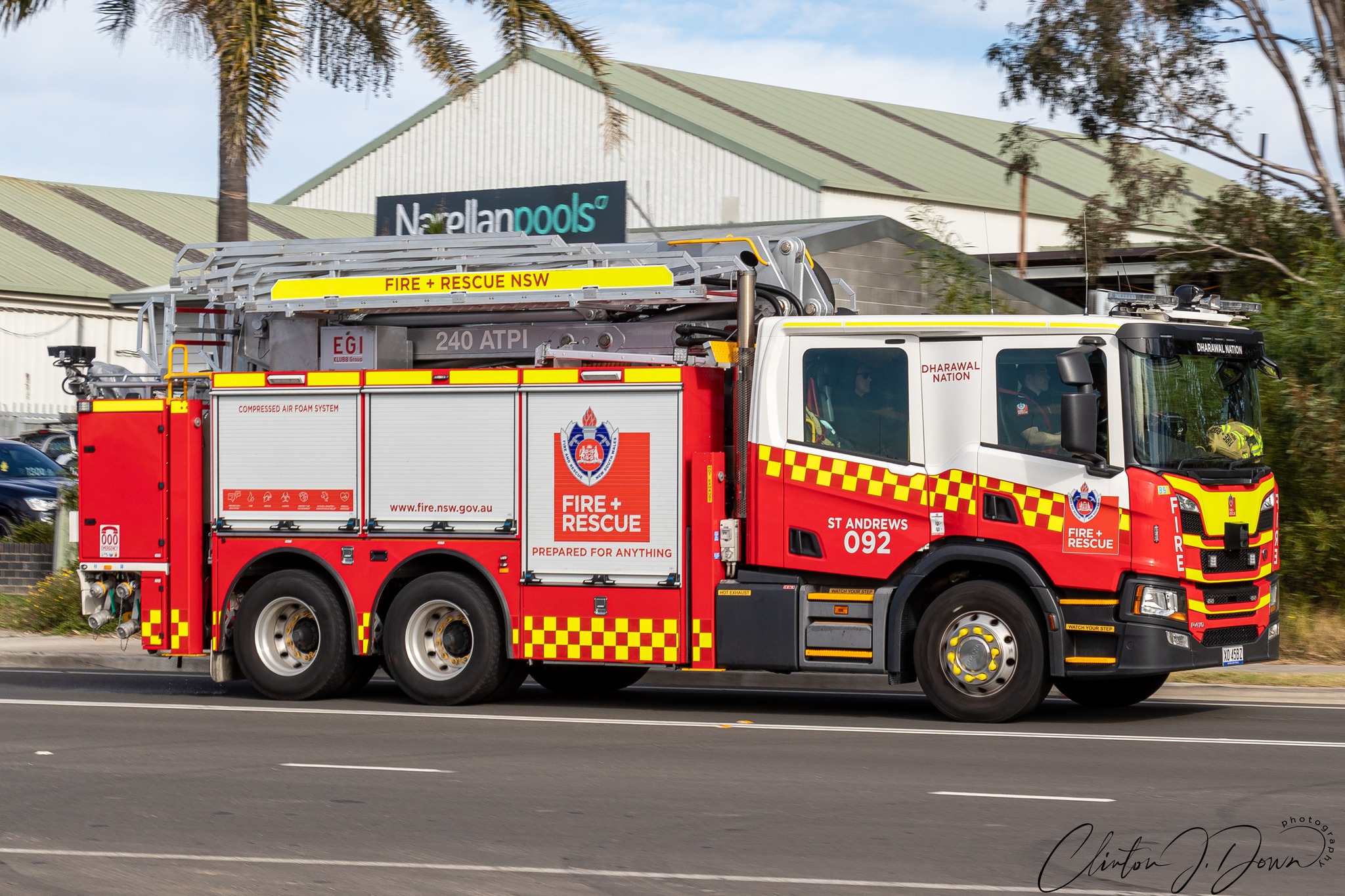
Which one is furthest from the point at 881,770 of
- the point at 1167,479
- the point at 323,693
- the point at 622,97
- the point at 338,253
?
the point at 622,97

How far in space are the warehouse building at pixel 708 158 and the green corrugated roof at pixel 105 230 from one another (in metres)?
2.20

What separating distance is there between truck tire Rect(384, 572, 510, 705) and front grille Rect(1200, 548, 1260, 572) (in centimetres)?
510

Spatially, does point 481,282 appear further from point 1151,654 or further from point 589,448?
point 1151,654

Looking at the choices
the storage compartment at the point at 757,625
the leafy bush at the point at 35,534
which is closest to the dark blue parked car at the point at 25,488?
the leafy bush at the point at 35,534

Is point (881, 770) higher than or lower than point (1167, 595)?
lower

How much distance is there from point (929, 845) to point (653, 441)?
5.22 m

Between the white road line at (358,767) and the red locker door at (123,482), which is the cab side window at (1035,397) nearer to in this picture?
the white road line at (358,767)

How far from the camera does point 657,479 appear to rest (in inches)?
485

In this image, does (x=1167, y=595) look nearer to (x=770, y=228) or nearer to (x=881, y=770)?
(x=881, y=770)

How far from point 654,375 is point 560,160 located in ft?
105

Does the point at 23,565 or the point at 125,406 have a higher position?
the point at 125,406

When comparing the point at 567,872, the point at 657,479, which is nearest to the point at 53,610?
the point at 657,479

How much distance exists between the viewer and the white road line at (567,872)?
670cm

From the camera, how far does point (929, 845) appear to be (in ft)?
24.9
